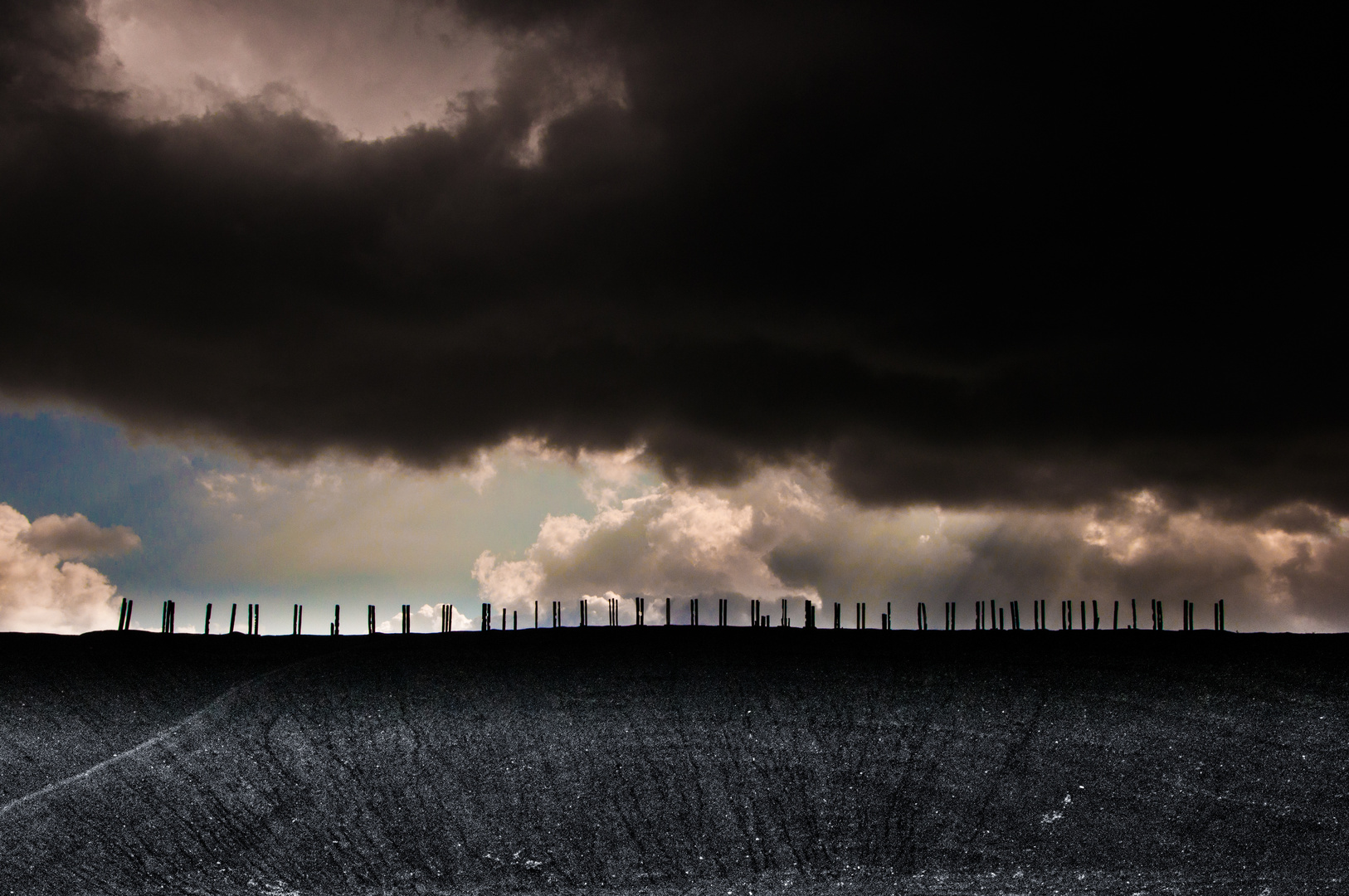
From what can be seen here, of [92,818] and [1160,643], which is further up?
[1160,643]

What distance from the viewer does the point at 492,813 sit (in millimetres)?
29078

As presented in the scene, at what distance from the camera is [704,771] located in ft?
102

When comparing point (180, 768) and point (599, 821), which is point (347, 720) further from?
point (599, 821)

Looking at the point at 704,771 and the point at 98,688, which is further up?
the point at 98,688

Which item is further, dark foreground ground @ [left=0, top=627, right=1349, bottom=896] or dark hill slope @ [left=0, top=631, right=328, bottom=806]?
dark hill slope @ [left=0, top=631, right=328, bottom=806]

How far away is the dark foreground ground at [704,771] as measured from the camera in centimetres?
2633

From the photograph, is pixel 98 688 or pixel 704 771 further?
pixel 98 688

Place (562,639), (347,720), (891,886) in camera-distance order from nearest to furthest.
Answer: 1. (891,886)
2. (347,720)
3. (562,639)

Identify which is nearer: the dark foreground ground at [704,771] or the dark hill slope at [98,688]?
the dark foreground ground at [704,771]

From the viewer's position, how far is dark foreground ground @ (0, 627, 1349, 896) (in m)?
26.3

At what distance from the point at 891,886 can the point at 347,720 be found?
19.3 m

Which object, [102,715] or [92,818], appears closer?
[92,818]

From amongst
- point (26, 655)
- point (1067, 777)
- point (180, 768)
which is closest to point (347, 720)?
point (180, 768)

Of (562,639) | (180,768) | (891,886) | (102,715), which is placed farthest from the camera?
(562,639)
